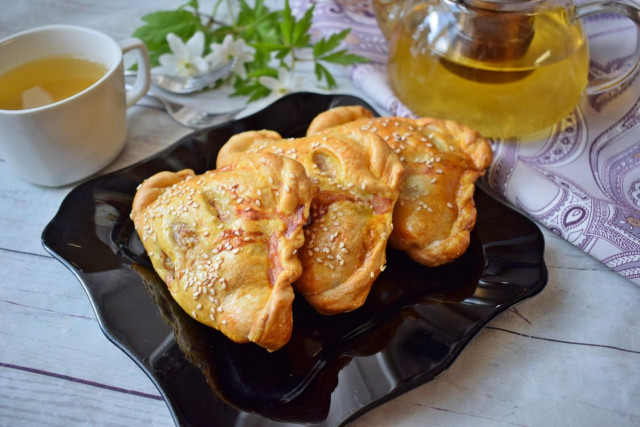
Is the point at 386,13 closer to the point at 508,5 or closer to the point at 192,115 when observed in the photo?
the point at 508,5

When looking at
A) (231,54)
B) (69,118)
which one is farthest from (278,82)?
(69,118)

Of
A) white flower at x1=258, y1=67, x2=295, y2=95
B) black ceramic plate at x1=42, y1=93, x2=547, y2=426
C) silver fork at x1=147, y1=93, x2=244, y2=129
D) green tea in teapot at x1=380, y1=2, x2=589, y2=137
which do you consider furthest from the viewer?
white flower at x1=258, y1=67, x2=295, y2=95

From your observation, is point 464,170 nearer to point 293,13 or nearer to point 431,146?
point 431,146

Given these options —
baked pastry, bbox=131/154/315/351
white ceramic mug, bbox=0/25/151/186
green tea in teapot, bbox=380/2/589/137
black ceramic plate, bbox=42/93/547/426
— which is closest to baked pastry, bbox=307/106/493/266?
black ceramic plate, bbox=42/93/547/426

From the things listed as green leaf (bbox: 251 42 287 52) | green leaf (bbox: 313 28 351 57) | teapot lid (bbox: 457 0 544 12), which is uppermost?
teapot lid (bbox: 457 0 544 12)

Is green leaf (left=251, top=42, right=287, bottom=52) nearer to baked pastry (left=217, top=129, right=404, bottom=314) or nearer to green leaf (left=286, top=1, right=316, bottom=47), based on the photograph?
green leaf (left=286, top=1, right=316, bottom=47)

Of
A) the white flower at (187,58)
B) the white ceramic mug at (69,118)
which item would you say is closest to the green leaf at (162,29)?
the white flower at (187,58)
